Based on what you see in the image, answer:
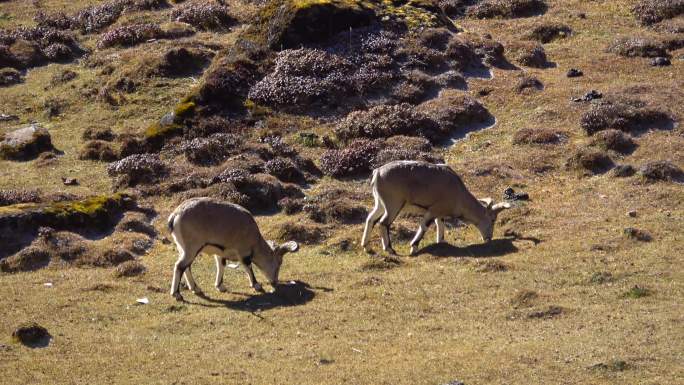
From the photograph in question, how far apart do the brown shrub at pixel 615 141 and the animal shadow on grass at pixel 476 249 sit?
6.96 metres

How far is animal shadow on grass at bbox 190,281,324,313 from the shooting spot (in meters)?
21.5

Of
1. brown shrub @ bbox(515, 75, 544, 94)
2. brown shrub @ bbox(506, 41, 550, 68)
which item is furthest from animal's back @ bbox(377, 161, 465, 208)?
brown shrub @ bbox(506, 41, 550, 68)

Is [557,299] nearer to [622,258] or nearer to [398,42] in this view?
[622,258]

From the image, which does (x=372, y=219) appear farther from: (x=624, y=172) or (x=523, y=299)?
(x=624, y=172)

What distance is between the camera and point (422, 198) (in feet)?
82.2

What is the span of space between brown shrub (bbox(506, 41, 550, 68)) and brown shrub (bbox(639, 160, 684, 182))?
468 inches

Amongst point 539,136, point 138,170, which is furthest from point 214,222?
point 539,136

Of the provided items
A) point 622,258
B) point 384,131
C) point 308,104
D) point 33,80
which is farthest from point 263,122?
point 622,258

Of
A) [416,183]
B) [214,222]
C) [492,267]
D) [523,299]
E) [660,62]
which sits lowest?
[660,62]

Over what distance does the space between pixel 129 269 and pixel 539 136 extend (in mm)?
13868

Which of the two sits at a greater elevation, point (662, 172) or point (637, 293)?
point (637, 293)

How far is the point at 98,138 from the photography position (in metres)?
35.8

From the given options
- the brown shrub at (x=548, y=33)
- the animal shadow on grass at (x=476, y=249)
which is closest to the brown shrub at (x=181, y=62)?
the brown shrub at (x=548, y=33)

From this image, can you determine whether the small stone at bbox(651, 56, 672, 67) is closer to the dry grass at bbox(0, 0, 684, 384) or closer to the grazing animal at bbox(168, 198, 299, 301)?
the dry grass at bbox(0, 0, 684, 384)
